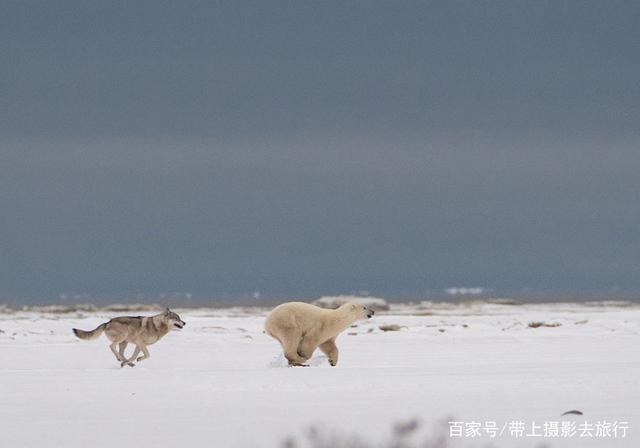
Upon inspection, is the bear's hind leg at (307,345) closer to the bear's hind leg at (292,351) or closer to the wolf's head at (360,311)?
the bear's hind leg at (292,351)

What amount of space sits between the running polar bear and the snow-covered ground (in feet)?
1.15

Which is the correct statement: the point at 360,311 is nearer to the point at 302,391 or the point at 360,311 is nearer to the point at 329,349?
the point at 329,349

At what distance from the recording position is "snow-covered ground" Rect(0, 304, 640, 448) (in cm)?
856

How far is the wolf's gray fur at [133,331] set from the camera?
15648mm

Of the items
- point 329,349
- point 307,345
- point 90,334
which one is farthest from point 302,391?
point 90,334

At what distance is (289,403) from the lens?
1029 cm

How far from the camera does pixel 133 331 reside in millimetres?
15773

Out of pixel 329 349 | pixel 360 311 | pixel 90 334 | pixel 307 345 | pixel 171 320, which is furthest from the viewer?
pixel 171 320

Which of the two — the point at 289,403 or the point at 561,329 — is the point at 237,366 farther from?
the point at 561,329

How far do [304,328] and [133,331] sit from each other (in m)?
2.25

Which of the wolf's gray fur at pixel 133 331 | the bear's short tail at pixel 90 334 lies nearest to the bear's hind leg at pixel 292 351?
the wolf's gray fur at pixel 133 331

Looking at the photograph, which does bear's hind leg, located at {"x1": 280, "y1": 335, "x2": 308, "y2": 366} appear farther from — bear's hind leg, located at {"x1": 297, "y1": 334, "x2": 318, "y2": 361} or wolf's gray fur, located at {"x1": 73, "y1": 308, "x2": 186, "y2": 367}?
wolf's gray fur, located at {"x1": 73, "y1": 308, "x2": 186, "y2": 367}

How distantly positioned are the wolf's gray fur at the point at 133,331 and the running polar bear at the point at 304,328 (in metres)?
1.49

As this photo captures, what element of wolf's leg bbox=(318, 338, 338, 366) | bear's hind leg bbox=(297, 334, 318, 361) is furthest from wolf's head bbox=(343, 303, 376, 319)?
bear's hind leg bbox=(297, 334, 318, 361)
